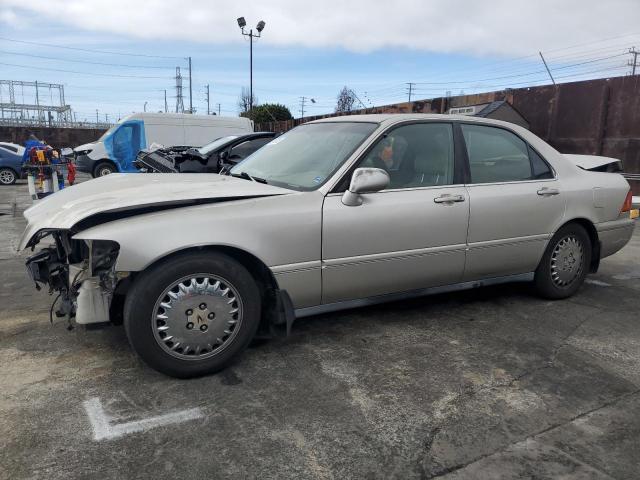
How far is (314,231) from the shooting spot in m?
3.18

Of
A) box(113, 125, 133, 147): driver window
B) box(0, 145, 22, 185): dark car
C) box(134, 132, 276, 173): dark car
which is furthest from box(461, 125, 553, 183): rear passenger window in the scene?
box(0, 145, 22, 185): dark car

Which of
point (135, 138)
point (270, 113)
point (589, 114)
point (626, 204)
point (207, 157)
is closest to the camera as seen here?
point (626, 204)

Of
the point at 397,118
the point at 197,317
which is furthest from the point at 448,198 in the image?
the point at 197,317

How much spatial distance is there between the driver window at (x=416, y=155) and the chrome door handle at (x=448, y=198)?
0.13 metres

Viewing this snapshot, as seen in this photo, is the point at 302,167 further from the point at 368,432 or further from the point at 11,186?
the point at 11,186

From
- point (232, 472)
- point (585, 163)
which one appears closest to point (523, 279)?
point (585, 163)

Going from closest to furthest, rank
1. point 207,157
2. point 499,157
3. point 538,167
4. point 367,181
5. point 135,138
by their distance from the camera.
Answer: point 367,181 → point 499,157 → point 538,167 → point 207,157 → point 135,138

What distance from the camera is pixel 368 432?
2490mm

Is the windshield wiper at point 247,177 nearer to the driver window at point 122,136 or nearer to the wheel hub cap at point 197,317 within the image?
the wheel hub cap at point 197,317

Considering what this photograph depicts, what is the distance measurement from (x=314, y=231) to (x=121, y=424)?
1518 millimetres

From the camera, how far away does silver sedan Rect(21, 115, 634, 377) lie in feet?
9.36

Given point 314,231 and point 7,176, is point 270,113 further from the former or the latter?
point 314,231

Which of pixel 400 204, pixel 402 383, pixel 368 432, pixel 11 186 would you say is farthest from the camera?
pixel 11 186

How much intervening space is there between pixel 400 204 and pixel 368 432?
158cm
